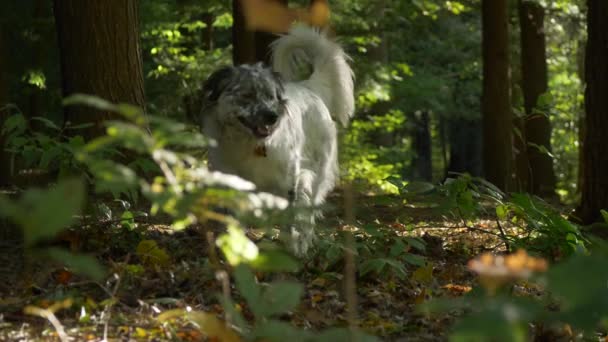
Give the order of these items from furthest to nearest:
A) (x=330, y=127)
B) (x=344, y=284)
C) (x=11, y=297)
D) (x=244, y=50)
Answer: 1. (x=244, y=50)
2. (x=330, y=127)
3. (x=344, y=284)
4. (x=11, y=297)

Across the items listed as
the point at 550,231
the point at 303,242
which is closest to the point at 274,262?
the point at 303,242

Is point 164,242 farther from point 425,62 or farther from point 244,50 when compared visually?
point 425,62

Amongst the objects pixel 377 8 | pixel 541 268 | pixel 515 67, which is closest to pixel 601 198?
pixel 541 268

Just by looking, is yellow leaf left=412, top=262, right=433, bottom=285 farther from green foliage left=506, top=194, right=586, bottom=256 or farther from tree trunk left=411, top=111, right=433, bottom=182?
tree trunk left=411, top=111, right=433, bottom=182

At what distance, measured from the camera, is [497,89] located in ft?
45.2

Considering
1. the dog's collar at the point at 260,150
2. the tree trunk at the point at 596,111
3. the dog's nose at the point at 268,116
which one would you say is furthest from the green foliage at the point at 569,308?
the tree trunk at the point at 596,111

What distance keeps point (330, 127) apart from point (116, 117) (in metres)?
2.09

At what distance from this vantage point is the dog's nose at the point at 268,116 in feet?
20.6

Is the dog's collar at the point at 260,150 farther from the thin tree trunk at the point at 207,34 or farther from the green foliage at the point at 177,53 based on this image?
the thin tree trunk at the point at 207,34

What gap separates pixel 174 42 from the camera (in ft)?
64.7

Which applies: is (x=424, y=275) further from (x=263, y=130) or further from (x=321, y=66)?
(x=321, y=66)

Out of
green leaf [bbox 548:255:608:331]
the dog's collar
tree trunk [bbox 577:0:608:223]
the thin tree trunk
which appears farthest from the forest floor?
the thin tree trunk

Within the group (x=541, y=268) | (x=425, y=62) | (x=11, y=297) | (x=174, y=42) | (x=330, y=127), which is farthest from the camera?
(x=425, y=62)

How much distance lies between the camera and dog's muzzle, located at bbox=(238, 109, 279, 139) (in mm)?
6277
